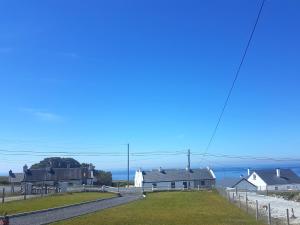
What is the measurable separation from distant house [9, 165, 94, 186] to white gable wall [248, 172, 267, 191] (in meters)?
37.4

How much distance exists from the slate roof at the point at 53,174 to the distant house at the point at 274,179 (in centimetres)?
3994

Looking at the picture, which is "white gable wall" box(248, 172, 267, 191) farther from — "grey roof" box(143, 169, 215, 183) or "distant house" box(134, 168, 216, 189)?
"grey roof" box(143, 169, 215, 183)

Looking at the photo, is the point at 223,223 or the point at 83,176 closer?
the point at 223,223

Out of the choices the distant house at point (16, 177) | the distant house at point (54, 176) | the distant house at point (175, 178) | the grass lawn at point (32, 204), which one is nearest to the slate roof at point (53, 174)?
the distant house at point (54, 176)

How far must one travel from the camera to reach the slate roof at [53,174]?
332 feet

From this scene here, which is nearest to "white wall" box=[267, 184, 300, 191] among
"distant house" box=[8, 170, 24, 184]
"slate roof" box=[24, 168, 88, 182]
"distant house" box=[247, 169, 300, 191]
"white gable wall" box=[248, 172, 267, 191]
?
"distant house" box=[247, 169, 300, 191]

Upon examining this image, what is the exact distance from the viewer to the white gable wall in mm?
106875

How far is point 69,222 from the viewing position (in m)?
28.4

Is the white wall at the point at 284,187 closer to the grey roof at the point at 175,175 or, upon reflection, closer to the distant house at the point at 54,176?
the grey roof at the point at 175,175

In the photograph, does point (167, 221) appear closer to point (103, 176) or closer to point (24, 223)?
point (24, 223)

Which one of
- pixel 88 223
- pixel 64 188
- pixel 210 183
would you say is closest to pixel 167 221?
pixel 88 223

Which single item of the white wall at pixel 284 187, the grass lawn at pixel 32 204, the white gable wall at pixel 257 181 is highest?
the white gable wall at pixel 257 181

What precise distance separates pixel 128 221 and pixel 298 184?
88190 mm

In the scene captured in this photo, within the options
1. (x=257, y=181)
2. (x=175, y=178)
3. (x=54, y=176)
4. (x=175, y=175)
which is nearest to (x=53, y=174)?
(x=54, y=176)
